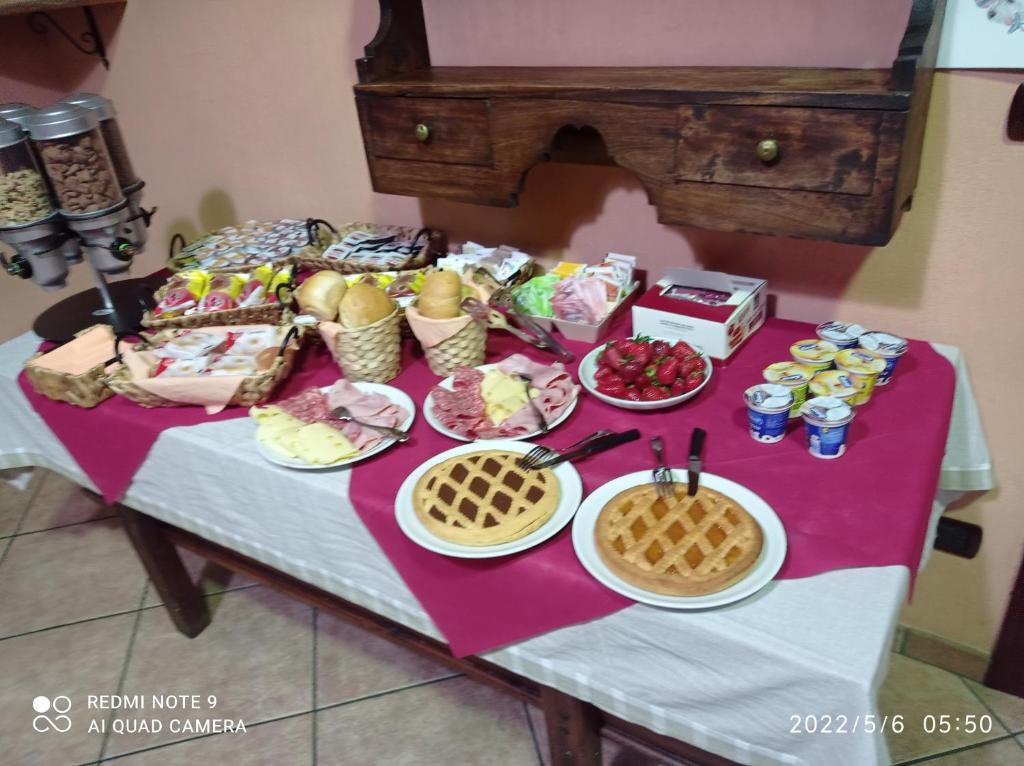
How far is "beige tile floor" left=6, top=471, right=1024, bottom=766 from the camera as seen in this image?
4.76 feet

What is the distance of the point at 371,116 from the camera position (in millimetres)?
1298

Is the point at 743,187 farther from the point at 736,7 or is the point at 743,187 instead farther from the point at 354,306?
the point at 354,306

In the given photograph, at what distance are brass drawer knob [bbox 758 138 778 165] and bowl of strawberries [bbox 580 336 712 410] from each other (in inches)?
12.0

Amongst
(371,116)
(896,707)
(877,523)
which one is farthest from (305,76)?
(896,707)

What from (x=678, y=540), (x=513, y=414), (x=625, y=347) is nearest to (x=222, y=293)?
(x=513, y=414)

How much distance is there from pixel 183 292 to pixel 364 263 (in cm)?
36

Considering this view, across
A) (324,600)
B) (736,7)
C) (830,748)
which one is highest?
(736,7)

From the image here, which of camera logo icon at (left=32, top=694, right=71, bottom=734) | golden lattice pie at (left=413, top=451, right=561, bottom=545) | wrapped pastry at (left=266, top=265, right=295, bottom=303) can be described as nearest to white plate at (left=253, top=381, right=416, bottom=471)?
golden lattice pie at (left=413, top=451, right=561, bottom=545)

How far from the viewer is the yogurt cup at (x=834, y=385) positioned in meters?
1.00

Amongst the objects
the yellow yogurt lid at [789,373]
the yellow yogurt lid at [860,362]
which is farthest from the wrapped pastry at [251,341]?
the yellow yogurt lid at [860,362]

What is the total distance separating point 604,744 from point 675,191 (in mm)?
1048

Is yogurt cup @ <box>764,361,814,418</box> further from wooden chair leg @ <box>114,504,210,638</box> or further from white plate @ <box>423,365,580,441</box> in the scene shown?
wooden chair leg @ <box>114,504,210,638</box>

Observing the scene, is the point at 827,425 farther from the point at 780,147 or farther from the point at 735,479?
the point at 780,147

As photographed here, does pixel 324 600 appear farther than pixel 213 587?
No
